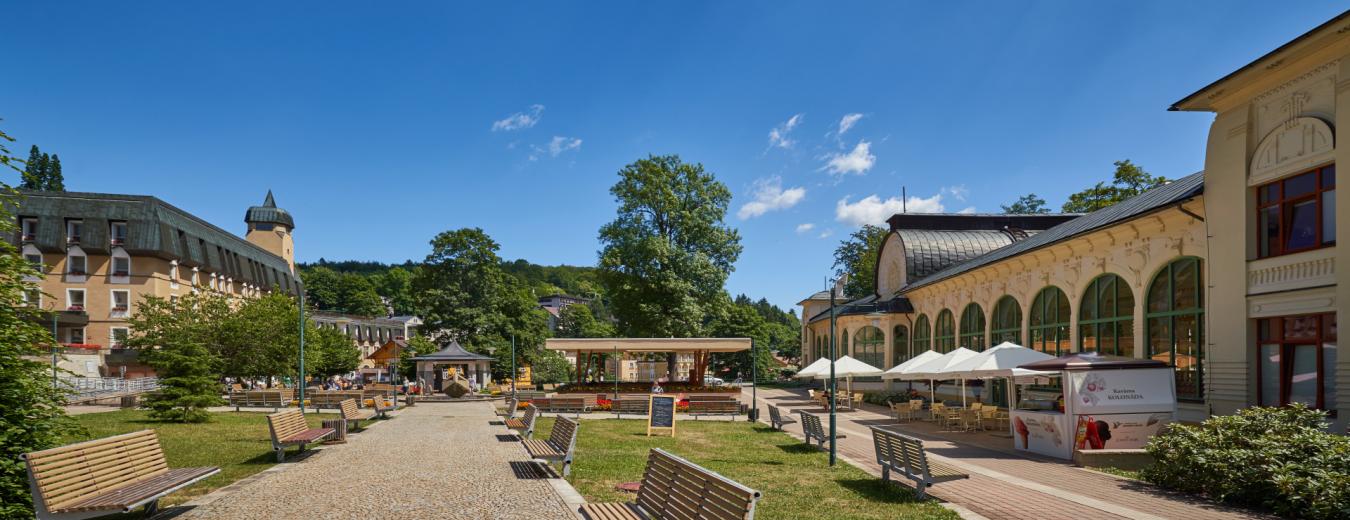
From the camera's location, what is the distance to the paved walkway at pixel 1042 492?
9.29m

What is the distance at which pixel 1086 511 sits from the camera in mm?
9352

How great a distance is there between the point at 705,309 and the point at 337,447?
2928 cm

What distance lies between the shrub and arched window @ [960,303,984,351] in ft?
59.6

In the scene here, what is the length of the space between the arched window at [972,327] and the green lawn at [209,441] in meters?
23.1

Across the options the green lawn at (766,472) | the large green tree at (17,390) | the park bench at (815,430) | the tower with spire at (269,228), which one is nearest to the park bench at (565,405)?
the green lawn at (766,472)

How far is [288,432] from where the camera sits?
14.0 meters

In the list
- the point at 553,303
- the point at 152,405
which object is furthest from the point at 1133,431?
the point at 553,303

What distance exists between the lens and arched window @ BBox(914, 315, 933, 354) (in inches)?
1437

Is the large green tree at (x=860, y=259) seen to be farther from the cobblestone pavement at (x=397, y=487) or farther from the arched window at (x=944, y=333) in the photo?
the cobblestone pavement at (x=397, y=487)

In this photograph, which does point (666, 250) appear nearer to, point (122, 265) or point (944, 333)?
point (944, 333)

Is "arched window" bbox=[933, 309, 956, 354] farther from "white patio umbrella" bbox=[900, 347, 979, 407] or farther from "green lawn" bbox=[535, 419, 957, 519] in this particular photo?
"green lawn" bbox=[535, 419, 957, 519]

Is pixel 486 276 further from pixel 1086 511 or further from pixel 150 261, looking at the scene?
pixel 1086 511

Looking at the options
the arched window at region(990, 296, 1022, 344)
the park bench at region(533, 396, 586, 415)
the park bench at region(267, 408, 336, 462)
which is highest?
the arched window at region(990, 296, 1022, 344)

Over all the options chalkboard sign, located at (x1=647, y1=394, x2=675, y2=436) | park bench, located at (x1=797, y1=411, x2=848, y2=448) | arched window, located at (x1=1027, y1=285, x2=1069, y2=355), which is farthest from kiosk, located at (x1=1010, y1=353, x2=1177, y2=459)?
arched window, located at (x1=1027, y1=285, x2=1069, y2=355)
